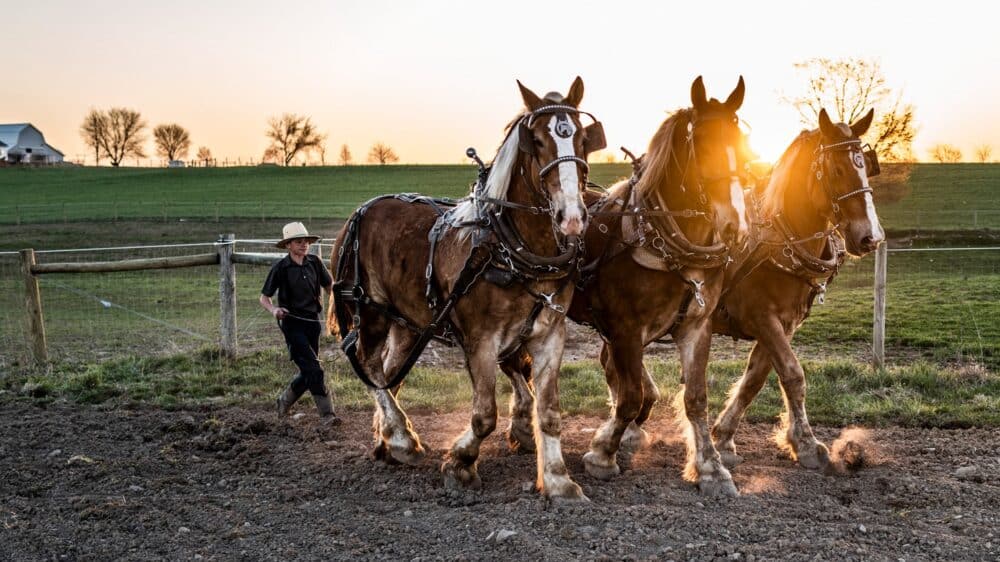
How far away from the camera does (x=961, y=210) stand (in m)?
33.9

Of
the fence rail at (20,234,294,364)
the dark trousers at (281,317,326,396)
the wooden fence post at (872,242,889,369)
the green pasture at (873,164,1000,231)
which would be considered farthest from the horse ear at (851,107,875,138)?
the green pasture at (873,164,1000,231)

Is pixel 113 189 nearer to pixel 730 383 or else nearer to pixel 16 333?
pixel 16 333

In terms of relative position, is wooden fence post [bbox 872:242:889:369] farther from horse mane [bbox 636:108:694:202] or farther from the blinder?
the blinder

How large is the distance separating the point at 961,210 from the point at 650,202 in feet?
110

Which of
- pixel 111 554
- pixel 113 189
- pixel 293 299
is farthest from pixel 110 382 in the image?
pixel 113 189

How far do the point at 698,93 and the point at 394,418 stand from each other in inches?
118

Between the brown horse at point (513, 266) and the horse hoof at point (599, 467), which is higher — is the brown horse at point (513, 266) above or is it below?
above

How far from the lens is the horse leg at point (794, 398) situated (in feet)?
18.6

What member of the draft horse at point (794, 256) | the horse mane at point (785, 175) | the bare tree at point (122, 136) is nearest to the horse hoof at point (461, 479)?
the draft horse at point (794, 256)

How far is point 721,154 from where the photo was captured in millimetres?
4824

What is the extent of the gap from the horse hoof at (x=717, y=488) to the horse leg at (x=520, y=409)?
4.62 ft

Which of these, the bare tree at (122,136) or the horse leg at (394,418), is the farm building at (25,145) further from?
the horse leg at (394,418)

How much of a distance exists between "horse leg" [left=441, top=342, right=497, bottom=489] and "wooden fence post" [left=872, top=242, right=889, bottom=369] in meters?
5.22

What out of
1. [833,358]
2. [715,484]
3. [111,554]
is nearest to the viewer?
[111,554]
